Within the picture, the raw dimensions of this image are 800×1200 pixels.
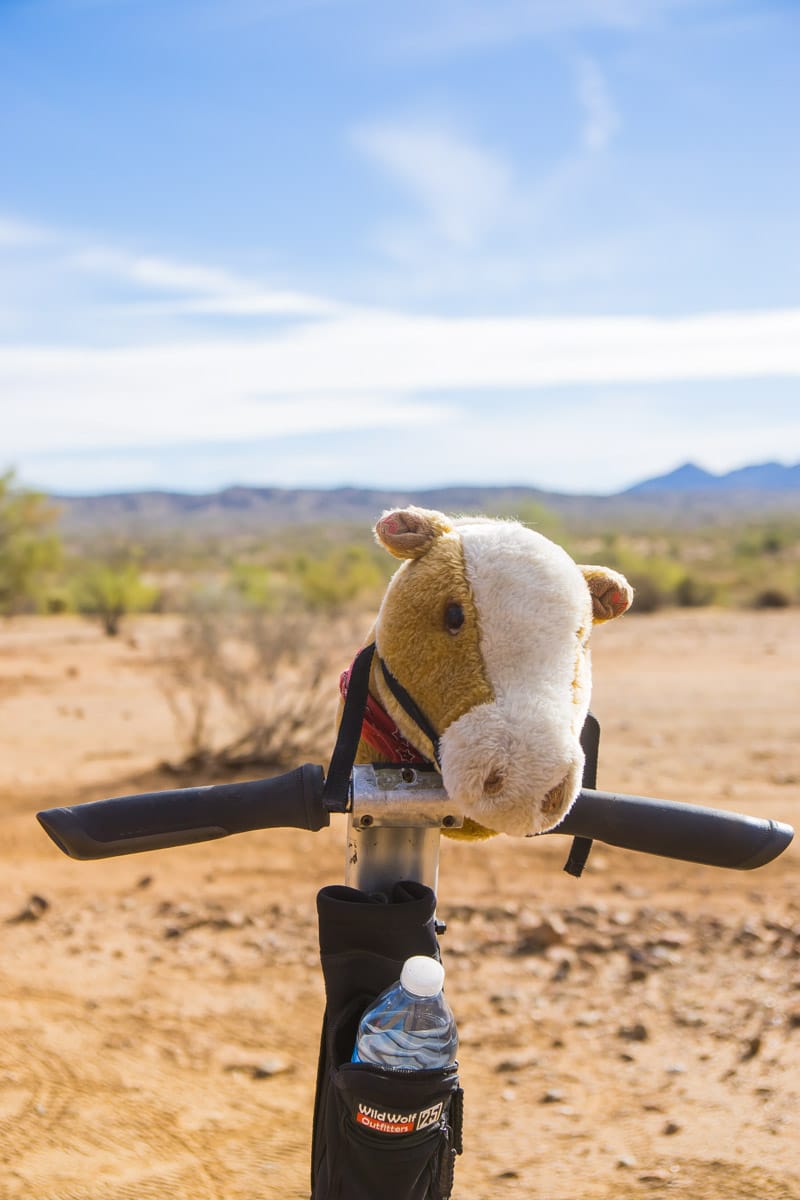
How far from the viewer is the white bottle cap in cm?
120

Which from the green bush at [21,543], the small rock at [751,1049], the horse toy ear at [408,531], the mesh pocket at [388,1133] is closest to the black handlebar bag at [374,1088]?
the mesh pocket at [388,1133]

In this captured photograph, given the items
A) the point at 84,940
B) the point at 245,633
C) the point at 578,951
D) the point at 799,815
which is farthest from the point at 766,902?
the point at 245,633

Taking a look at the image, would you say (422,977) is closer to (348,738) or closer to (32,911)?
(348,738)

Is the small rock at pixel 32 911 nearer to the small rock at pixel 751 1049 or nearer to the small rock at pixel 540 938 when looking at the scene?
the small rock at pixel 540 938

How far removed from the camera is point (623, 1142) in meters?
3.17

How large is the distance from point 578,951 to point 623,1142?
5.10ft

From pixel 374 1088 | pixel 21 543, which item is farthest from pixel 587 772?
pixel 21 543

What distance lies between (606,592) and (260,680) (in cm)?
782

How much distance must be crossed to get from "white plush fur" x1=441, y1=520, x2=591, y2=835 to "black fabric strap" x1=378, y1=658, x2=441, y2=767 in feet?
0.32

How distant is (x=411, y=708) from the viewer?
138 centimetres

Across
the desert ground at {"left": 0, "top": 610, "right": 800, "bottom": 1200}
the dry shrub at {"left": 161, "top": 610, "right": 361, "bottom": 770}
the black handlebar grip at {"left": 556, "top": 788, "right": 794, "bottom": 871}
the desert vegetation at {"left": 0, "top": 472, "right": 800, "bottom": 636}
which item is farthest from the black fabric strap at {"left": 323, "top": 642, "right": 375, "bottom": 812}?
the desert vegetation at {"left": 0, "top": 472, "right": 800, "bottom": 636}

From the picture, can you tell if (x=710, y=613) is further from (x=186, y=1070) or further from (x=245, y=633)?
(x=186, y=1070)

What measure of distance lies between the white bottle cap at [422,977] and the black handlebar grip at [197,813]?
0.72ft

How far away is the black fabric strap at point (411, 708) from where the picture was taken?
4.38ft
